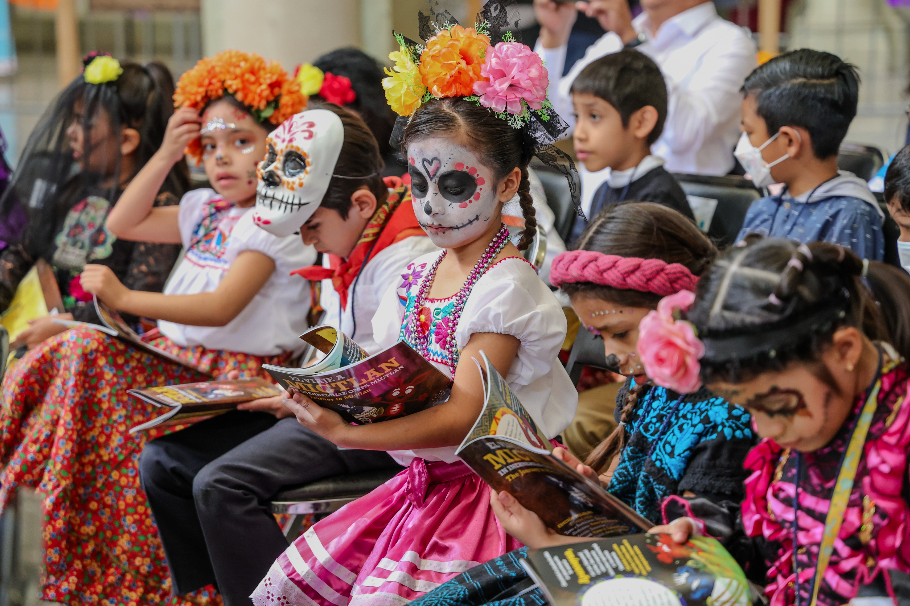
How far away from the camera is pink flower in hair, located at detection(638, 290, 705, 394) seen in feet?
3.47

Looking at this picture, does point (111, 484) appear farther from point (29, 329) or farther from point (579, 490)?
point (579, 490)

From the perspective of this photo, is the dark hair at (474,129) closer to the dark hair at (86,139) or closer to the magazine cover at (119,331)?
the magazine cover at (119,331)

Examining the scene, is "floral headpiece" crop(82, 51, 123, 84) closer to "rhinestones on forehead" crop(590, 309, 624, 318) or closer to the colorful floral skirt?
the colorful floral skirt

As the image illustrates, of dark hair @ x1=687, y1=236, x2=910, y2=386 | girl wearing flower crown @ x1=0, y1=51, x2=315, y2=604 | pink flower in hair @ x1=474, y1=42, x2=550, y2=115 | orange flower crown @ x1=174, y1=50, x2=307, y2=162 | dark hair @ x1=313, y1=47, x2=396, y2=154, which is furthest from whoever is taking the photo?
dark hair @ x1=313, y1=47, x2=396, y2=154

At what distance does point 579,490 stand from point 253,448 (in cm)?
99

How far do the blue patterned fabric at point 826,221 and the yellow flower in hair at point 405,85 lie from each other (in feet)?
2.74

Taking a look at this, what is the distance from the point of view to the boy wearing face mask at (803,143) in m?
2.18

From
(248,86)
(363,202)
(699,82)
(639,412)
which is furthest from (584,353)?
(699,82)

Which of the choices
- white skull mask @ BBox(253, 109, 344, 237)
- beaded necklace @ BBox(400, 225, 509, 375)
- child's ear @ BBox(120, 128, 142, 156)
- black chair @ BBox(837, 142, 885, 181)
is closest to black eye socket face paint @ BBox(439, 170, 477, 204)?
beaded necklace @ BBox(400, 225, 509, 375)

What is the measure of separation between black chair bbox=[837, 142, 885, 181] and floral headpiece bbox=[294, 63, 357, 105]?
144 cm

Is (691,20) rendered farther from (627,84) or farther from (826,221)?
(826,221)

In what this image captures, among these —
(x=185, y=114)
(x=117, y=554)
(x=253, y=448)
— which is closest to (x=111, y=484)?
(x=117, y=554)

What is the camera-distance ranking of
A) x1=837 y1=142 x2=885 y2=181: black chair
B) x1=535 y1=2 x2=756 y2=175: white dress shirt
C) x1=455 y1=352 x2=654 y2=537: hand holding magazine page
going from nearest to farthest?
x1=455 y1=352 x2=654 y2=537: hand holding magazine page → x1=837 y1=142 x2=885 y2=181: black chair → x1=535 y1=2 x2=756 y2=175: white dress shirt

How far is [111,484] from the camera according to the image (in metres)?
2.36
